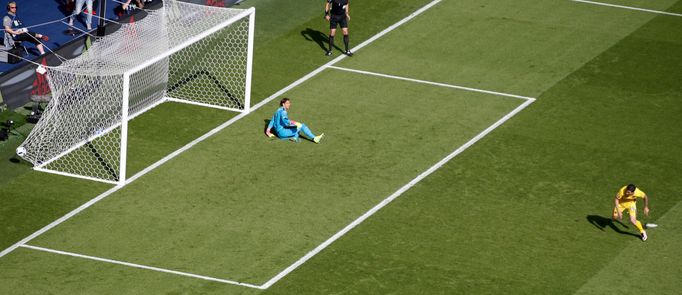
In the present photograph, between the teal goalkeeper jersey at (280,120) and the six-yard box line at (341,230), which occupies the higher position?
the teal goalkeeper jersey at (280,120)

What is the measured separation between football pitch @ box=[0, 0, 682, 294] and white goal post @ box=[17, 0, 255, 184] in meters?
0.52

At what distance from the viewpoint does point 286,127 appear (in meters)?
32.3

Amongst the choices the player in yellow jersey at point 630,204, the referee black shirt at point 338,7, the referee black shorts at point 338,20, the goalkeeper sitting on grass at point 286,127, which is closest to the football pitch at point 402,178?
the goalkeeper sitting on grass at point 286,127

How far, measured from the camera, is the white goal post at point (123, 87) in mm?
31141

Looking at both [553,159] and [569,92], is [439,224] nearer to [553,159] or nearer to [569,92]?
[553,159]

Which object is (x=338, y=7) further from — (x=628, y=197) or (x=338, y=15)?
(x=628, y=197)

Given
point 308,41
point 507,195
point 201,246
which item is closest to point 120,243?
point 201,246

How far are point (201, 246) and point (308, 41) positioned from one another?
11514 mm

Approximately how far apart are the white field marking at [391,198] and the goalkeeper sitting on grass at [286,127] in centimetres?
286

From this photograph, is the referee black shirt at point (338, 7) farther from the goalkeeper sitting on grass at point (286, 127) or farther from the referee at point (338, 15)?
the goalkeeper sitting on grass at point (286, 127)

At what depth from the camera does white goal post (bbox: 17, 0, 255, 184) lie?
31.1 m

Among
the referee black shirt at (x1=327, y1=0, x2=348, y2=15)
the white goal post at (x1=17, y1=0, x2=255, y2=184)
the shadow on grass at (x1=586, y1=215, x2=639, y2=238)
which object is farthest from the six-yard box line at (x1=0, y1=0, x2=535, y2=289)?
the shadow on grass at (x1=586, y1=215, x2=639, y2=238)

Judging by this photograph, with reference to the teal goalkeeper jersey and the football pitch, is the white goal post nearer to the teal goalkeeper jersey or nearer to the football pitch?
the football pitch

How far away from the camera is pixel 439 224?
94.5 feet
